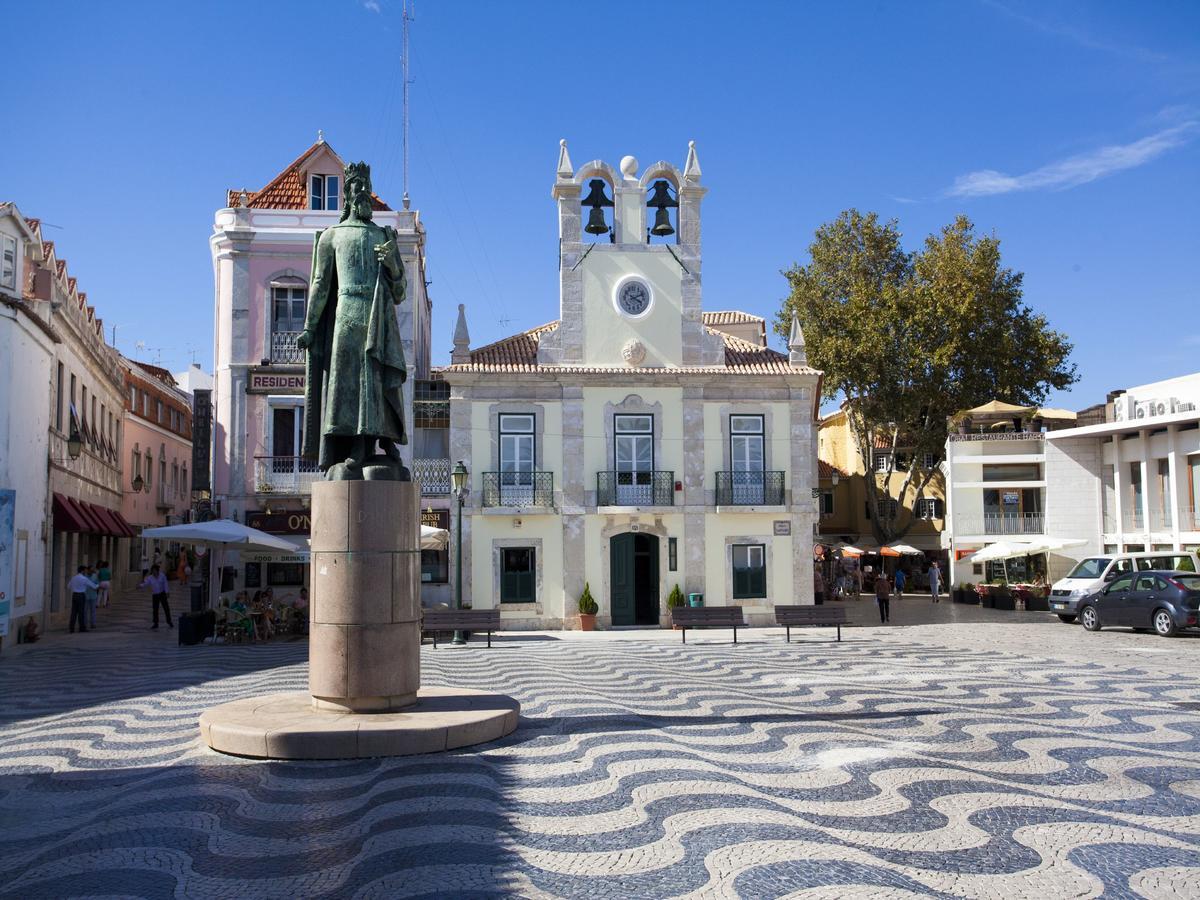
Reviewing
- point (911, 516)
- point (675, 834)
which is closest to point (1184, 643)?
point (675, 834)

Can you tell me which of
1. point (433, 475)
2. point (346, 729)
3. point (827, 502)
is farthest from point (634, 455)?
point (827, 502)

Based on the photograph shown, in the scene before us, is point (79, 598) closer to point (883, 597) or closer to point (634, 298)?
point (634, 298)

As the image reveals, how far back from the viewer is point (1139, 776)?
7.78 m

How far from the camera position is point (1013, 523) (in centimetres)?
3519

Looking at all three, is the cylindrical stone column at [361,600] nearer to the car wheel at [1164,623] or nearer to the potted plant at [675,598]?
the potted plant at [675,598]

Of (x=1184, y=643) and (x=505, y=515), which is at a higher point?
(x=505, y=515)

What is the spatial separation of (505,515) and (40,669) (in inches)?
462

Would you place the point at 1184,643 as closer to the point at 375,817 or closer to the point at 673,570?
the point at 673,570

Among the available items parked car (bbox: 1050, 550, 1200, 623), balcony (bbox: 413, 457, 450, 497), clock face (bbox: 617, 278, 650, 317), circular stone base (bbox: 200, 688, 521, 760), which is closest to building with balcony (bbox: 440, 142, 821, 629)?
clock face (bbox: 617, 278, 650, 317)

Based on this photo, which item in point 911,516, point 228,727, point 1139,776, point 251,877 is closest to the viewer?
point 251,877

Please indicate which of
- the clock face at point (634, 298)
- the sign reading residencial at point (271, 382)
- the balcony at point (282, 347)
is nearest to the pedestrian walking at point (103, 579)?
the sign reading residencial at point (271, 382)

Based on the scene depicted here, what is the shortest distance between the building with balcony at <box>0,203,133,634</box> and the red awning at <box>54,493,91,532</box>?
0.02 meters

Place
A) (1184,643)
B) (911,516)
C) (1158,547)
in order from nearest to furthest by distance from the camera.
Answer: (1184,643), (1158,547), (911,516)

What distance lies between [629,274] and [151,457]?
25.0m
